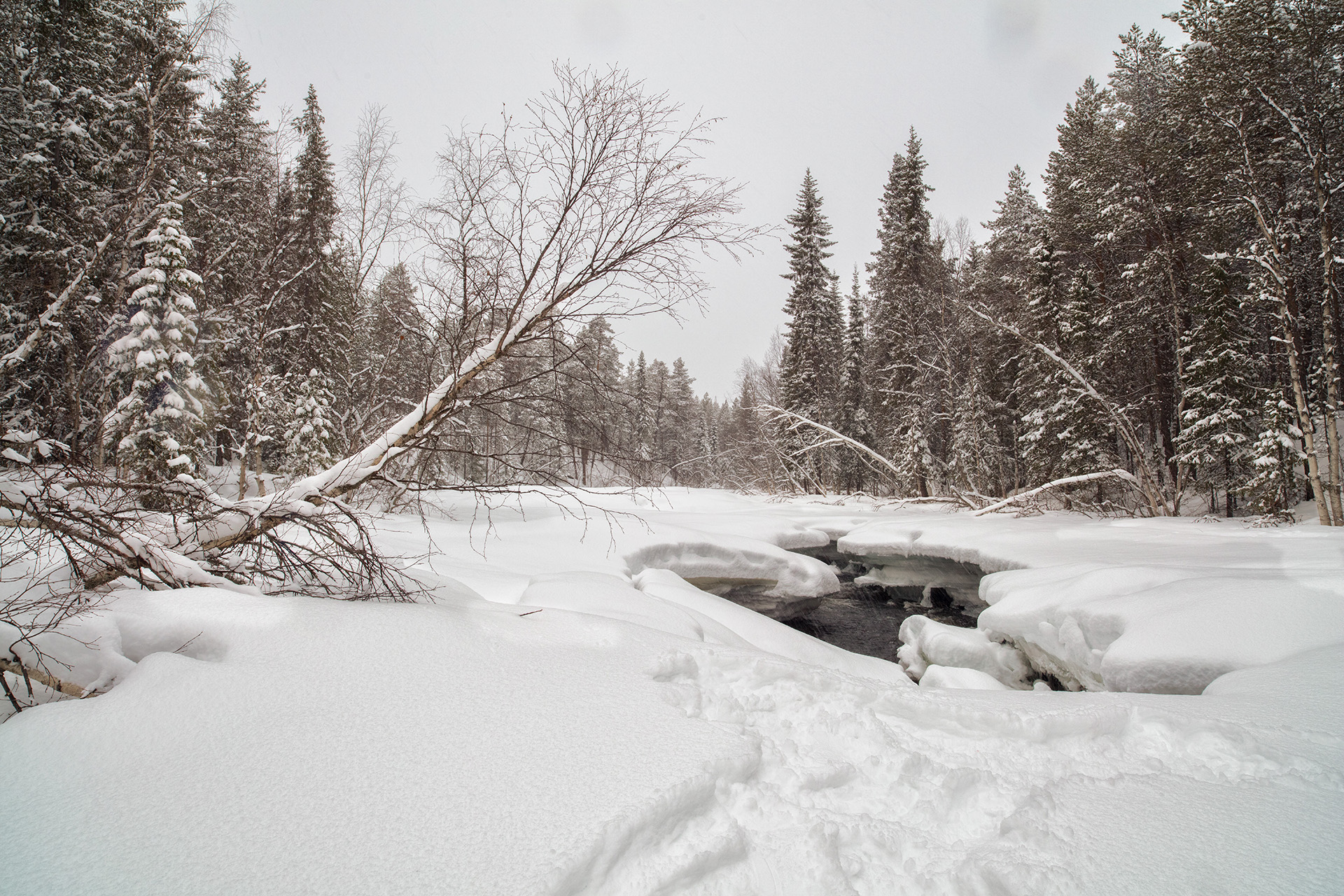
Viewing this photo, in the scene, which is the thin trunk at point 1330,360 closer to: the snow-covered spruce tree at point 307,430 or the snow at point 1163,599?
the snow at point 1163,599

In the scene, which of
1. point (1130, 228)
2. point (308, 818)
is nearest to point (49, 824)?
point (308, 818)

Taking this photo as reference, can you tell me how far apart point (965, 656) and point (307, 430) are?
15.9m

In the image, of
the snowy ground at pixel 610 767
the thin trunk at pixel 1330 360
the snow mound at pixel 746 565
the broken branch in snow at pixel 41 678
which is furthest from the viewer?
the snow mound at pixel 746 565

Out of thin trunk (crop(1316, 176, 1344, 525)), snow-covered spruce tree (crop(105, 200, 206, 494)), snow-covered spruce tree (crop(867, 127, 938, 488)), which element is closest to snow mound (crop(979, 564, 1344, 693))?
thin trunk (crop(1316, 176, 1344, 525))

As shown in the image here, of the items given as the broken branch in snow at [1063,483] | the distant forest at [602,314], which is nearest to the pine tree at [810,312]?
the distant forest at [602,314]

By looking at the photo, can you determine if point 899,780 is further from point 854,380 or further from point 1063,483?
point 854,380

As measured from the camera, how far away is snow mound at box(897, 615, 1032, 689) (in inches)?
201

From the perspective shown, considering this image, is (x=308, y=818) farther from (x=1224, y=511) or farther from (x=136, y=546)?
(x=1224, y=511)

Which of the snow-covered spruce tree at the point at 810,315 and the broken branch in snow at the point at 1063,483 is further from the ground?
the snow-covered spruce tree at the point at 810,315

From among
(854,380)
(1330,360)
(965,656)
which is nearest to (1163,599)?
(965,656)

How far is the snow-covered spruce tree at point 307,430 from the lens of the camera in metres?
13.3

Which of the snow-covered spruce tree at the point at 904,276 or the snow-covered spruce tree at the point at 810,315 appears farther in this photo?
the snow-covered spruce tree at the point at 810,315

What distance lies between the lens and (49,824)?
44.8 inches

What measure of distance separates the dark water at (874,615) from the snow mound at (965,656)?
0.81 metres
